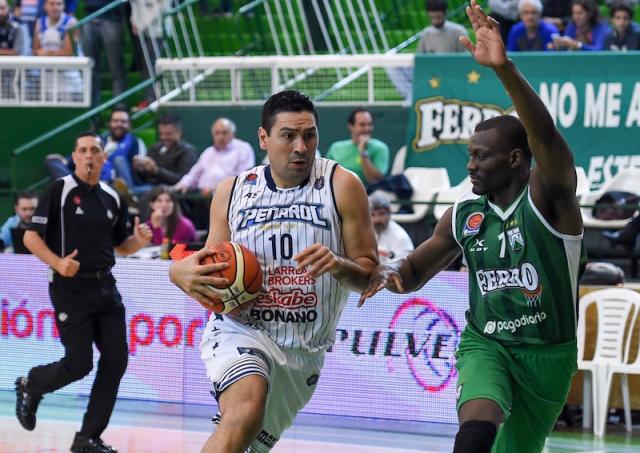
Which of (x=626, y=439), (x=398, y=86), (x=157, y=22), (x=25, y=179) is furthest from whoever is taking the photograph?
(x=157, y=22)

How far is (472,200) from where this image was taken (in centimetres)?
606

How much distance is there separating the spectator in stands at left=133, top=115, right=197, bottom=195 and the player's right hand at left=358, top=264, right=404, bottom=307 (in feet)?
29.4

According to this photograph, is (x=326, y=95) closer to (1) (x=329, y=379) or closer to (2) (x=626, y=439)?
(1) (x=329, y=379)

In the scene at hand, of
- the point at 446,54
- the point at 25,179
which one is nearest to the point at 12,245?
the point at 25,179

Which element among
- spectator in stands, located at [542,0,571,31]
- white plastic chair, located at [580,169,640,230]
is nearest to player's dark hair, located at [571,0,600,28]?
spectator in stands, located at [542,0,571,31]

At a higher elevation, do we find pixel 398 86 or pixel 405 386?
pixel 398 86

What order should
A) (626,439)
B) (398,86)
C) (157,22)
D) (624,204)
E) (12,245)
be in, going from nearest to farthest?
(626,439) < (624,204) < (12,245) < (398,86) < (157,22)

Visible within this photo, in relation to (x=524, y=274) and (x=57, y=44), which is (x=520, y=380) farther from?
(x=57, y=44)

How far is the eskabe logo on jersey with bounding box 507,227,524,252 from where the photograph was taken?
580 centimetres

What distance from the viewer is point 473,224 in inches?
235

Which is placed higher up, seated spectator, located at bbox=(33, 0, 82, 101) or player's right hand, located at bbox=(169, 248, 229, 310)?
player's right hand, located at bbox=(169, 248, 229, 310)

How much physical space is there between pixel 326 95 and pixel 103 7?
459 centimetres

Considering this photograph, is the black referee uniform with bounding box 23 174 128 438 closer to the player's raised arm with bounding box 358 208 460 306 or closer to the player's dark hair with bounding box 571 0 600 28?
the player's raised arm with bounding box 358 208 460 306

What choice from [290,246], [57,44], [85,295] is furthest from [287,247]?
[57,44]
